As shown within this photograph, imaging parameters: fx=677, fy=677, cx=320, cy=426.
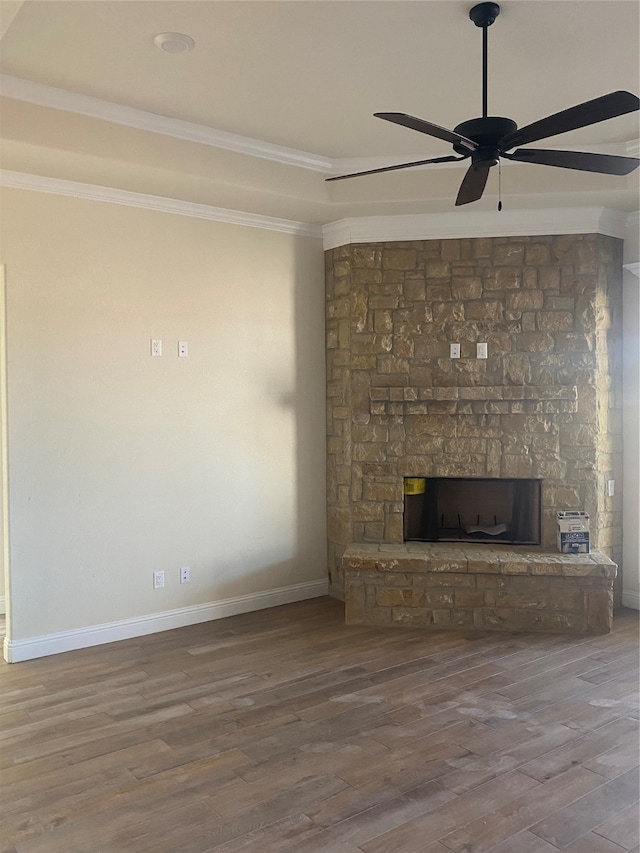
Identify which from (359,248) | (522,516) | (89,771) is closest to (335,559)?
(522,516)

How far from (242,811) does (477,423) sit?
3.13m

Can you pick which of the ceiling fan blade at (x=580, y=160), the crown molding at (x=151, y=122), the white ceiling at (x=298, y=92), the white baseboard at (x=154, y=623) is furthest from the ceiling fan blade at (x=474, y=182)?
the white baseboard at (x=154, y=623)

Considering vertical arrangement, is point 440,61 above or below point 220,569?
above

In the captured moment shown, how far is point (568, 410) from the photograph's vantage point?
4801mm

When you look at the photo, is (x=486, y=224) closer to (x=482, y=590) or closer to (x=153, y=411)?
(x=482, y=590)

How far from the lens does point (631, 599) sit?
16.2 feet

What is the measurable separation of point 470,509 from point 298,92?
3200 millimetres

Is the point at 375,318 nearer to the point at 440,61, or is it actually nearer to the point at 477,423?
the point at 477,423

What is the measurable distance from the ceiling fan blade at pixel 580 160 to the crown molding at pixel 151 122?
1.86m

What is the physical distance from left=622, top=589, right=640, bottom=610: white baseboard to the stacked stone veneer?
26 cm

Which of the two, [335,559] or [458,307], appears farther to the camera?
[335,559]

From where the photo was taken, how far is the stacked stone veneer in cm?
479

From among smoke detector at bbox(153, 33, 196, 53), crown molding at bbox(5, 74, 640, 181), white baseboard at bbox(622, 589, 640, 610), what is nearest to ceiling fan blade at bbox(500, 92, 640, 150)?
smoke detector at bbox(153, 33, 196, 53)

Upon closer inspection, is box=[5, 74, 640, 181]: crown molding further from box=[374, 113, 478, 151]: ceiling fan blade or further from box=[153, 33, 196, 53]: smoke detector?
box=[374, 113, 478, 151]: ceiling fan blade
